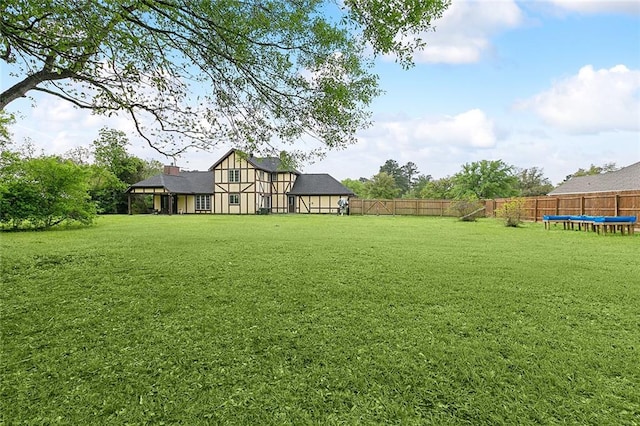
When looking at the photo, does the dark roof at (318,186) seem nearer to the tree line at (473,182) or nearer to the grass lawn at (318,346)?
the tree line at (473,182)

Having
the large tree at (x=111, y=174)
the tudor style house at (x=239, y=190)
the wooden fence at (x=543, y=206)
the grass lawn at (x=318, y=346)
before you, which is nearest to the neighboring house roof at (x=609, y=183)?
the wooden fence at (x=543, y=206)

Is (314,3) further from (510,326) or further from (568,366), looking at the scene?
(568,366)

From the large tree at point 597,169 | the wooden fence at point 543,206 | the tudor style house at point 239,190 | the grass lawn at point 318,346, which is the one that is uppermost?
the large tree at point 597,169

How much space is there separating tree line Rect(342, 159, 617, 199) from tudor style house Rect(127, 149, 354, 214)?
13371 millimetres

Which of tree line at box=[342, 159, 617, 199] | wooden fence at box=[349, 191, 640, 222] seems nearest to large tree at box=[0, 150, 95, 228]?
wooden fence at box=[349, 191, 640, 222]

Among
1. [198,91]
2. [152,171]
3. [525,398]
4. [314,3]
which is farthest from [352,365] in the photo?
[152,171]

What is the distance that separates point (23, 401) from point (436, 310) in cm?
326

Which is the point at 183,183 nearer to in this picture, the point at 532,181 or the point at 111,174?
the point at 111,174

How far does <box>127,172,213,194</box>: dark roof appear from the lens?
31.7m

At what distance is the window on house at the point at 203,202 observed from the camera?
33.7 m

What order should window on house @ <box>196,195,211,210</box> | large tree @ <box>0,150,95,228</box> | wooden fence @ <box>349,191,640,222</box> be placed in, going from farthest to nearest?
window on house @ <box>196,195,211,210</box> → wooden fence @ <box>349,191,640,222</box> → large tree @ <box>0,150,95,228</box>

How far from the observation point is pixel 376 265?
19.4 feet

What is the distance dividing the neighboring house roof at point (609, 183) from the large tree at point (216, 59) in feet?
73.6

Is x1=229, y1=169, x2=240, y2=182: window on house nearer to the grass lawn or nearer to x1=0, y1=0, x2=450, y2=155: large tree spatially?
x1=0, y1=0, x2=450, y2=155: large tree
